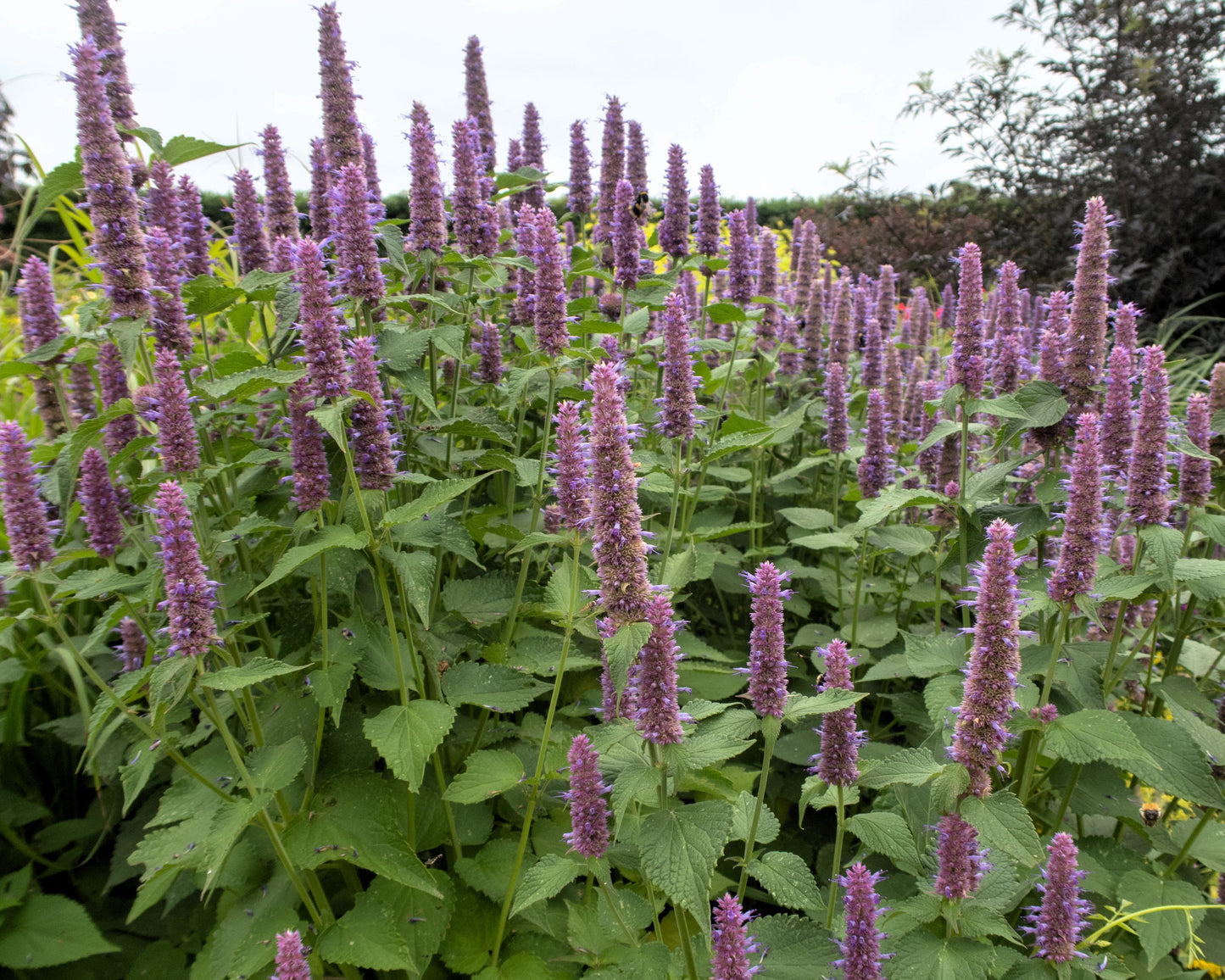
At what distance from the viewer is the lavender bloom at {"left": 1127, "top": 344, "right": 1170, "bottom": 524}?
8.10 ft

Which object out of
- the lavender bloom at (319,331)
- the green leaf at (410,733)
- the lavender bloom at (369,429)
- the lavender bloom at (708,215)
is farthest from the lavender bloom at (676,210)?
the green leaf at (410,733)

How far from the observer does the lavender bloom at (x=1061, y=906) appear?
72.1 inches

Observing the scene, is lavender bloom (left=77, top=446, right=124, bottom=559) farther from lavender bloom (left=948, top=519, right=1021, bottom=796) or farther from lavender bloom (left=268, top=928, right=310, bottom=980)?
lavender bloom (left=948, top=519, right=1021, bottom=796)

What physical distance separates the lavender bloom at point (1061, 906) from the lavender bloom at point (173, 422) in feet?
8.17

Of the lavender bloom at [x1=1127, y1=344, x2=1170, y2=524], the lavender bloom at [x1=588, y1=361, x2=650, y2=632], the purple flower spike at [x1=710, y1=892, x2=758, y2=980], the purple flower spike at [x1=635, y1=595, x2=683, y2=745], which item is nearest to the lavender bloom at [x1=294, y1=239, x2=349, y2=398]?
the lavender bloom at [x1=588, y1=361, x2=650, y2=632]

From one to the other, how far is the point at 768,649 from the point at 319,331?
1.43m

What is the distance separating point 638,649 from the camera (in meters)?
1.59

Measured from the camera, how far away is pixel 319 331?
2105 millimetres

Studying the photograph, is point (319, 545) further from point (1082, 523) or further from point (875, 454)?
point (875, 454)

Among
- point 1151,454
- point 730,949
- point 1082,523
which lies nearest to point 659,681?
point 730,949

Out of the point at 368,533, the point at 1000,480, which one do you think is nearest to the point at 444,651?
the point at 368,533

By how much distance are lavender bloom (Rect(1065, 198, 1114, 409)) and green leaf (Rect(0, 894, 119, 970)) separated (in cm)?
384

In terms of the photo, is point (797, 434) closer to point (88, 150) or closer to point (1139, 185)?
point (88, 150)

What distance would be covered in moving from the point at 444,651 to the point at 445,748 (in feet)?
1.51
